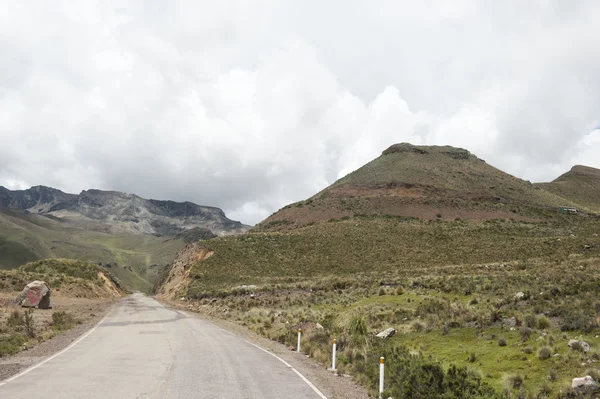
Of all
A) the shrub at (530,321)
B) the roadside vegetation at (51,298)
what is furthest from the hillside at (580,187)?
the roadside vegetation at (51,298)

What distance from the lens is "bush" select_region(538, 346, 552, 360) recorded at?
39.1ft

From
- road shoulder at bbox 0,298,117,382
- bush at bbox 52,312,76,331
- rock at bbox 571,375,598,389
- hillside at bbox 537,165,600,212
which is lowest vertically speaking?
road shoulder at bbox 0,298,117,382

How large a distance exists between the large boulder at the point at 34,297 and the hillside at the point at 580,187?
123214 mm

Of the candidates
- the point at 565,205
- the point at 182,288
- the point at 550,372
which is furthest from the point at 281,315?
the point at 565,205

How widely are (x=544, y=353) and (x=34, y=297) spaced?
32997 millimetres

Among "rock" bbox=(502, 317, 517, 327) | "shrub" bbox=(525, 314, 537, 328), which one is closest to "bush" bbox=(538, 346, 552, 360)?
"shrub" bbox=(525, 314, 537, 328)

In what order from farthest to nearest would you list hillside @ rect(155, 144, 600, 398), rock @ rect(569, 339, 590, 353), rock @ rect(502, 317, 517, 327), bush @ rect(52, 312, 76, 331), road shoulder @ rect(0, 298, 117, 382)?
1. bush @ rect(52, 312, 76, 331)
2. rock @ rect(502, 317, 517, 327)
3. hillside @ rect(155, 144, 600, 398)
4. road shoulder @ rect(0, 298, 117, 382)
5. rock @ rect(569, 339, 590, 353)

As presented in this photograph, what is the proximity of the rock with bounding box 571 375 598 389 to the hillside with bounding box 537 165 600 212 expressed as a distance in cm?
12276

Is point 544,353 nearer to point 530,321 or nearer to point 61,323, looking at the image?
point 530,321

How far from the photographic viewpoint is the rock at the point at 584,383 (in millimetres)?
9359

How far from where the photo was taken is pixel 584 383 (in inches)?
372

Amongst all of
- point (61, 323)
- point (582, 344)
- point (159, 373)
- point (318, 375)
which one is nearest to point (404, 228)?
point (61, 323)

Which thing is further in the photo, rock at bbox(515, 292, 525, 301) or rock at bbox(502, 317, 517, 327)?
rock at bbox(515, 292, 525, 301)

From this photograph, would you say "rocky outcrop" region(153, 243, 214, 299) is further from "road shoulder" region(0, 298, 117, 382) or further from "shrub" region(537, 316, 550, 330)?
"shrub" region(537, 316, 550, 330)
